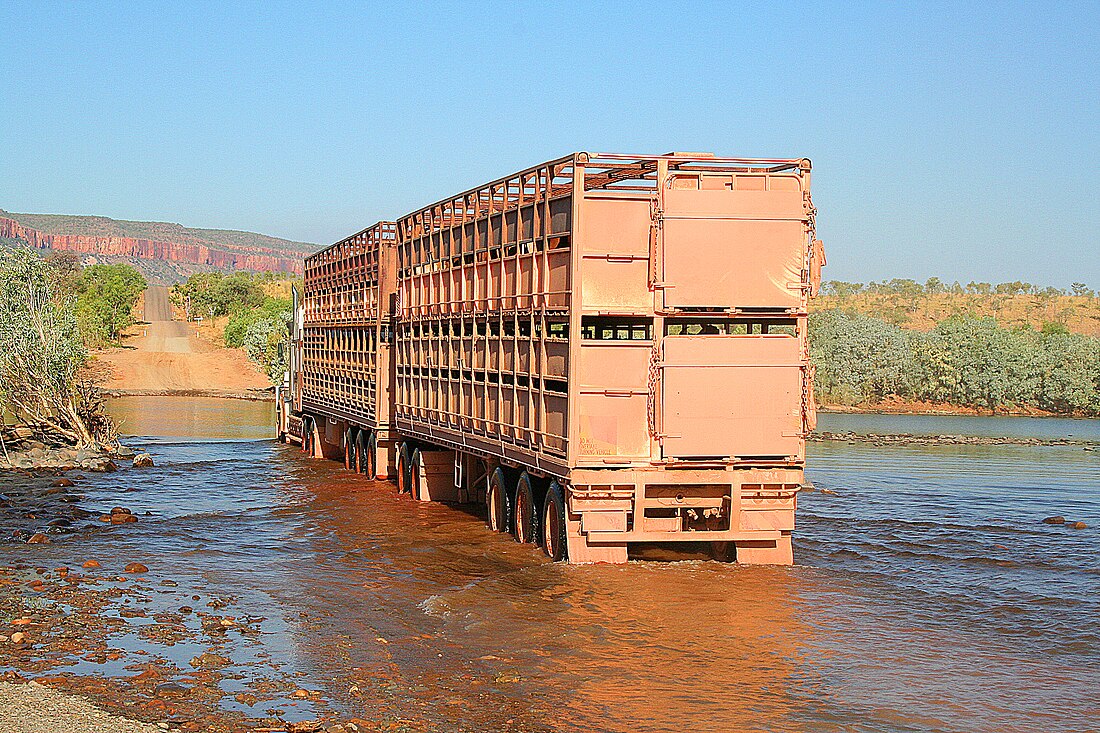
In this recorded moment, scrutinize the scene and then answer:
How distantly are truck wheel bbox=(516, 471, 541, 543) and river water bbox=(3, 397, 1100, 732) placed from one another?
292 millimetres

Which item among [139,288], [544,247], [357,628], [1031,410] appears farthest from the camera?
[139,288]

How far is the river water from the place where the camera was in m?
9.41

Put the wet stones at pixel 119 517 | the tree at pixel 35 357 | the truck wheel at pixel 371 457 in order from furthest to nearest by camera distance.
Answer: the tree at pixel 35 357
the truck wheel at pixel 371 457
the wet stones at pixel 119 517

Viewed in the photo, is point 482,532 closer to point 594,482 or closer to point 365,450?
point 594,482

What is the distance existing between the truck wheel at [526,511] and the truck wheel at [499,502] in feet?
2.01

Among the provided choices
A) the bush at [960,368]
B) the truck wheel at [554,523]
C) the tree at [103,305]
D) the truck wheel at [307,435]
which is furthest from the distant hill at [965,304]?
the truck wheel at [554,523]

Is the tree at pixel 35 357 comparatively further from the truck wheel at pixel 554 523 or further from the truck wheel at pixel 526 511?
the truck wheel at pixel 554 523

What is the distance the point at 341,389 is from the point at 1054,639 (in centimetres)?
1976

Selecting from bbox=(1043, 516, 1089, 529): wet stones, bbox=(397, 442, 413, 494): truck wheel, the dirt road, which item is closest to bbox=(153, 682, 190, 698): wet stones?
bbox=(397, 442, 413, 494): truck wheel

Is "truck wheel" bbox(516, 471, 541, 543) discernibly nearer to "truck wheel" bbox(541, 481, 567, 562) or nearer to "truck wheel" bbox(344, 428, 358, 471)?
"truck wheel" bbox(541, 481, 567, 562)

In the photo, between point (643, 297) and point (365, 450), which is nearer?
point (643, 297)

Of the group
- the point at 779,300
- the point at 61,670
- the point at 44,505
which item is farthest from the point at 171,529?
the point at 779,300

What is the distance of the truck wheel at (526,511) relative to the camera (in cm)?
1642

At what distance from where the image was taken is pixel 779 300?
14203 mm
